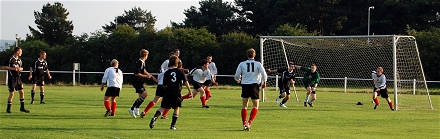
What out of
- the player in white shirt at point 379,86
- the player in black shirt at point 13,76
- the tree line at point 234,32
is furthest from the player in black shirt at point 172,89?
the tree line at point 234,32

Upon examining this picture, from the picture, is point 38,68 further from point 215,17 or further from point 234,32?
point 215,17

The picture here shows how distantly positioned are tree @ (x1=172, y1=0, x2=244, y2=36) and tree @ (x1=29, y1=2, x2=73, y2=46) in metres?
21.6

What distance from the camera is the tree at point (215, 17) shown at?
77.2 m

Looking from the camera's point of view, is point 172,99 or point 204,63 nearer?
point 172,99

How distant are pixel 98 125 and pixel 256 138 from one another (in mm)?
4256

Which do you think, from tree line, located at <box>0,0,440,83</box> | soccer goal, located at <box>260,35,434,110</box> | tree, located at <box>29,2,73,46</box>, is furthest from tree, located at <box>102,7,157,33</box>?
soccer goal, located at <box>260,35,434,110</box>

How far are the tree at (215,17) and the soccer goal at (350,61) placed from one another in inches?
1318

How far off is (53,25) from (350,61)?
61.8 m

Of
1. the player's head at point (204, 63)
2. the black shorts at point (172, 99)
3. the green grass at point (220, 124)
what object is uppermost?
the player's head at point (204, 63)

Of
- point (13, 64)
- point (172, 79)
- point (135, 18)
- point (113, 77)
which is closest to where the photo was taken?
point (172, 79)

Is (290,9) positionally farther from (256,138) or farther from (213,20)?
(256,138)

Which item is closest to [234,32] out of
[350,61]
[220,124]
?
[350,61]

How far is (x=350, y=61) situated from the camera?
4012cm

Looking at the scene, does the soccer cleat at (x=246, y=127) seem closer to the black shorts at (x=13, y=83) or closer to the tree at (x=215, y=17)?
the black shorts at (x=13, y=83)
